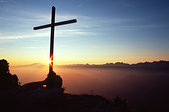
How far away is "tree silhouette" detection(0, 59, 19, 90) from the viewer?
1258cm

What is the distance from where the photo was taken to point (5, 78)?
12891mm

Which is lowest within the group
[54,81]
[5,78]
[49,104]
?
[49,104]

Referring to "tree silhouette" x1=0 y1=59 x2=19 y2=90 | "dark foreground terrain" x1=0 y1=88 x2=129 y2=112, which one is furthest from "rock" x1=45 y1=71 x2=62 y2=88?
"tree silhouette" x1=0 y1=59 x2=19 y2=90

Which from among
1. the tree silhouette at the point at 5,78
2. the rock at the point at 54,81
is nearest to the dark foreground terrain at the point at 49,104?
the rock at the point at 54,81

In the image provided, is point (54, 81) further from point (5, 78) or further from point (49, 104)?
point (5, 78)

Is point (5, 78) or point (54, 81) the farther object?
point (5, 78)

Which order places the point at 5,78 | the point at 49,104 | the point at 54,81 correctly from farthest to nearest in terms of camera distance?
the point at 5,78 → the point at 54,81 → the point at 49,104

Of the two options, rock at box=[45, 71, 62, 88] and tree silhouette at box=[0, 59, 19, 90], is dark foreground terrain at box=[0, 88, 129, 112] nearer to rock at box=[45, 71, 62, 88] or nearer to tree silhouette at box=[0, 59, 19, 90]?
rock at box=[45, 71, 62, 88]

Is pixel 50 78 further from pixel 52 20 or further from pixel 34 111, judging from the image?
pixel 52 20

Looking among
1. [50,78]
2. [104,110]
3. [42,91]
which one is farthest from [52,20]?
[104,110]

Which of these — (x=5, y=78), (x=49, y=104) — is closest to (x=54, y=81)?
(x=49, y=104)

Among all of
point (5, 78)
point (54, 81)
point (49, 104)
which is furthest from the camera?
point (5, 78)

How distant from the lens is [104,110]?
8531 mm

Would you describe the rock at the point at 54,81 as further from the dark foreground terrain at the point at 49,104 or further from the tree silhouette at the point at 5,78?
the tree silhouette at the point at 5,78
